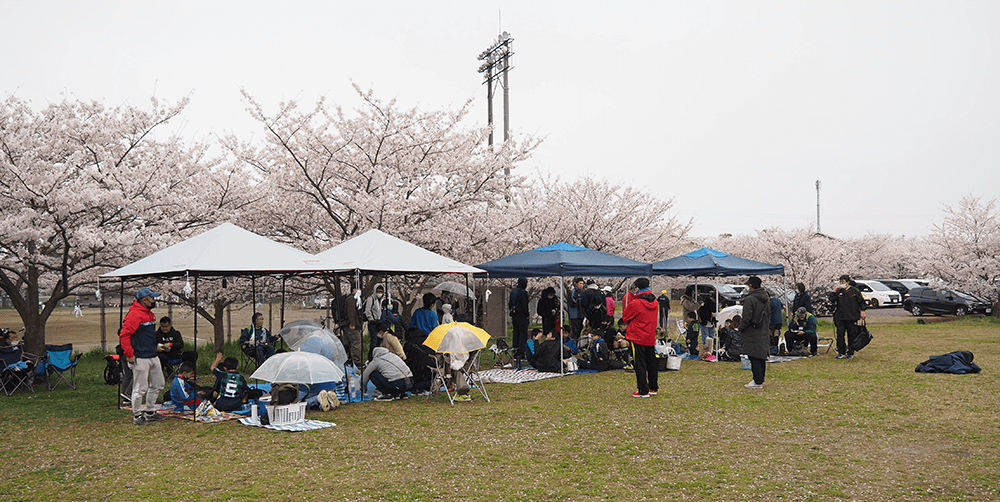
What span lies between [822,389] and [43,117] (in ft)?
48.3

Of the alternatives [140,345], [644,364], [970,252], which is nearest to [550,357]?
[644,364]

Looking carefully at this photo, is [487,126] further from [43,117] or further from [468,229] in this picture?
[43,117]

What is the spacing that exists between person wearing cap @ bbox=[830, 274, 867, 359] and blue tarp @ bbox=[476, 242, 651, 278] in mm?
3887

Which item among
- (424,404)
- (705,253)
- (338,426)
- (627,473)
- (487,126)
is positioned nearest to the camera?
(627,473)

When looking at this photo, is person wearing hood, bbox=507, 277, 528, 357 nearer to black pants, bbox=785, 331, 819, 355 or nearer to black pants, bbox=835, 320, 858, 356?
black pants, bbox=785, 331, 819, 355

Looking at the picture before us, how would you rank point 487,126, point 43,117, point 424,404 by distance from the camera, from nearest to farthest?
point 424,404 < point 43,117 < point 487,126

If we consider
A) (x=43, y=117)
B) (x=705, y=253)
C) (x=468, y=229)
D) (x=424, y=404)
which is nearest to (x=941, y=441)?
(x=424, y=404)

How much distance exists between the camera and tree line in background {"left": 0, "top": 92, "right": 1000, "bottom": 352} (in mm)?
10734

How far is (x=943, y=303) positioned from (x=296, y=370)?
25.8 m

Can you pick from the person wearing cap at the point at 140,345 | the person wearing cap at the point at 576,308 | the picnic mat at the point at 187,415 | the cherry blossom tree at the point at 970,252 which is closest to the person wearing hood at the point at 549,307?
the person wearing cap at the point at 576,308

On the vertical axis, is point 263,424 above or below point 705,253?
below

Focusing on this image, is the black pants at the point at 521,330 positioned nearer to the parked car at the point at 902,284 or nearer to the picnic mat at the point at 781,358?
the picnic mat at the point at 781,358

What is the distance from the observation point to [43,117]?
42.9ft

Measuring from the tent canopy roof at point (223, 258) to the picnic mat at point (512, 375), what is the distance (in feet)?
11.6
